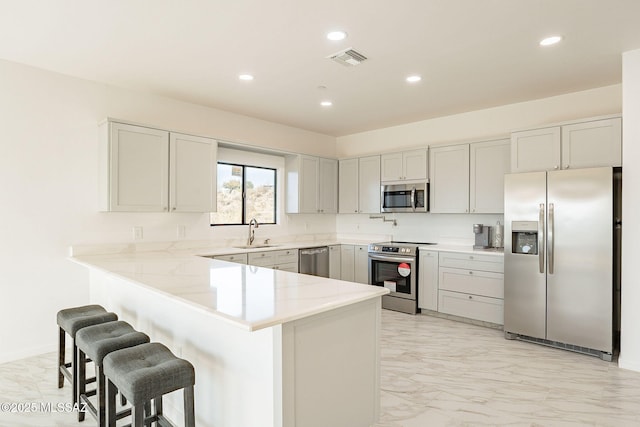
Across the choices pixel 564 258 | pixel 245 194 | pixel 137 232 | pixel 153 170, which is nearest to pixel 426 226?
pixel 564 258

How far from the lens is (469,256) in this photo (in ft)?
14.4

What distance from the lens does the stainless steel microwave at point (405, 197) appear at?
5008 mm

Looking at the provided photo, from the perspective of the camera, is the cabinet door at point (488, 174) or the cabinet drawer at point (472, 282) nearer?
the cabinet drawer at point (472, 282)

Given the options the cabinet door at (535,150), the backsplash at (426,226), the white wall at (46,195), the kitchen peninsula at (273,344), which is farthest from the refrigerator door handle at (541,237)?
the white wall at (46,195)

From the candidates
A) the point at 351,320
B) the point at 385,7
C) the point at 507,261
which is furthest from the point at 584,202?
the point at 351,320

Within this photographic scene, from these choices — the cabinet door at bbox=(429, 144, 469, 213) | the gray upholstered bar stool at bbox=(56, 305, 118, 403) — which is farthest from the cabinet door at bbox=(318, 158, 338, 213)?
the gray upholstered bar stool at bbox=(56, 305, 118, 403)

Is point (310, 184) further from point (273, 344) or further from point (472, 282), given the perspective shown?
point (273, 344)

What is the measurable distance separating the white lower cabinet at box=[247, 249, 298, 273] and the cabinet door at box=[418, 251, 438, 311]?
66.5 inches

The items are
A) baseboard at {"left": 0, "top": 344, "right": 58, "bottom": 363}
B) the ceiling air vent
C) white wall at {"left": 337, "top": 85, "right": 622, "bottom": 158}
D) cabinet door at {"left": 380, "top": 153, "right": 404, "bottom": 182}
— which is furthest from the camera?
cabinet door at {"left": 380, "top": 153, "right": 404, "bottom": 182}

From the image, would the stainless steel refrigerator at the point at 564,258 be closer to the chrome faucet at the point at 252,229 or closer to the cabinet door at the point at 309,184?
the cabinet door at the point at 309,184

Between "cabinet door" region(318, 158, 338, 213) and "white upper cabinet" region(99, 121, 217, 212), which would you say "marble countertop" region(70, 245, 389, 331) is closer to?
"white upper cabinet" region(99, 121, 217, 212)

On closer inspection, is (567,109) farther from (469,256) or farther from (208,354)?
(208,354)

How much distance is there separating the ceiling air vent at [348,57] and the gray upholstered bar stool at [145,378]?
8.42ft

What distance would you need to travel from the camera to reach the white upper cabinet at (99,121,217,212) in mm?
3555
